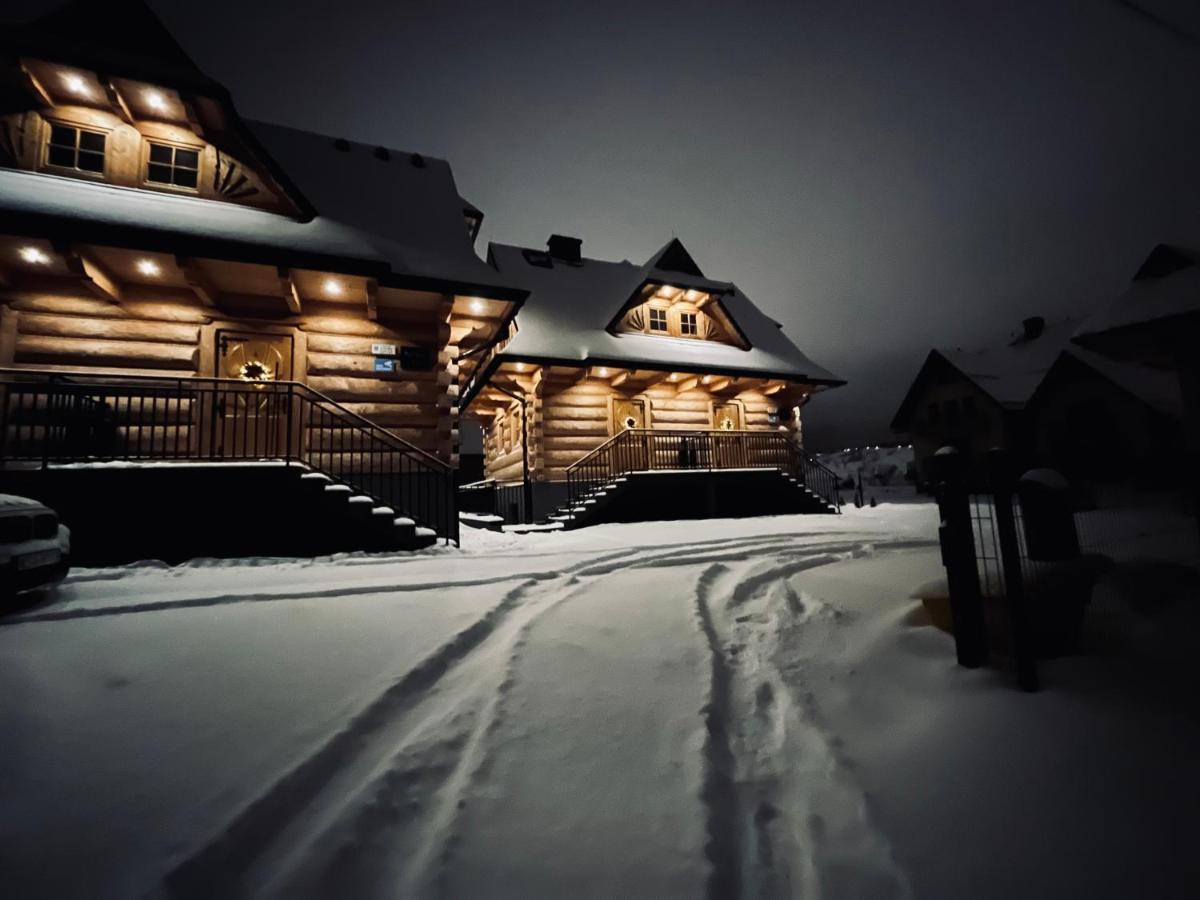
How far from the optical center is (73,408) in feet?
22.6

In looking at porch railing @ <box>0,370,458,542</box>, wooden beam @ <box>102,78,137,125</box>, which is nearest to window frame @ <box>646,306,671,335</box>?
porch railing @ <box>0,370,458,542</box>

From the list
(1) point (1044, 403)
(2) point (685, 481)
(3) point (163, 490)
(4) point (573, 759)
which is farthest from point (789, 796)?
(1) point (1044, 403)

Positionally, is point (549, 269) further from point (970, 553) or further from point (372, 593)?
point (970, 553)

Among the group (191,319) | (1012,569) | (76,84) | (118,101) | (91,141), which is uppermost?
(76,84)

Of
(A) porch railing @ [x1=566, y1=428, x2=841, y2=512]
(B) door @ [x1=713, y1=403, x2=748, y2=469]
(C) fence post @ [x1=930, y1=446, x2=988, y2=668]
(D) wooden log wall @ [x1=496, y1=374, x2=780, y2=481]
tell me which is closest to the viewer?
(C) fence post @ [x1=930, y1=446, x2=988, y2=668]

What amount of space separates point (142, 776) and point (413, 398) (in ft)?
27.1

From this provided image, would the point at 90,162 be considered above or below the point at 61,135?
below

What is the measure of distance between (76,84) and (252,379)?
528 centimetres

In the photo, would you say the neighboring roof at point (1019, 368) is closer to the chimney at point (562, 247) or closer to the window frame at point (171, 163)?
the chimney at point (562, 247)

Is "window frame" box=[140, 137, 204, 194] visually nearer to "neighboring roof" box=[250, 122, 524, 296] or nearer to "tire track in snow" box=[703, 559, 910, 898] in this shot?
"neighboring roof" box=[250, 122, 524, 296]

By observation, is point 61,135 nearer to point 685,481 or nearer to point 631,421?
point 631,421

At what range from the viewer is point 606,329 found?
50.8 feet

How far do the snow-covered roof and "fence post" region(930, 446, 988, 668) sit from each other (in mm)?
11335

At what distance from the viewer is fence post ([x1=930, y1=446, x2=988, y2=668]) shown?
261 cm
